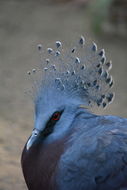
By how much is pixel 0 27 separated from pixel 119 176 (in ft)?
17.3

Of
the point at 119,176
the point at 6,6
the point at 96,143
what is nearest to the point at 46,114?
the point at 96,143

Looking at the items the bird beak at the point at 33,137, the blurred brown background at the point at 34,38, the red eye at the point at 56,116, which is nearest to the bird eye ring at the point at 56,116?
the red eye at the point at 56,116

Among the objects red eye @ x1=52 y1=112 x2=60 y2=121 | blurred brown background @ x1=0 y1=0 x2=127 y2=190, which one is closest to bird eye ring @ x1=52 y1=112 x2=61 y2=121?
red eye @ x1=52 y1=112 x2=60 y2=121

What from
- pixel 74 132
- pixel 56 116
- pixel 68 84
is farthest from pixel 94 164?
pixel 68 84

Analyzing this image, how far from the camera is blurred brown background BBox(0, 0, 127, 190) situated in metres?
5.74

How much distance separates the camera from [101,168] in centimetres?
341

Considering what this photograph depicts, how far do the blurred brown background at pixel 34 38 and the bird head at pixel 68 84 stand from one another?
1.41 metres

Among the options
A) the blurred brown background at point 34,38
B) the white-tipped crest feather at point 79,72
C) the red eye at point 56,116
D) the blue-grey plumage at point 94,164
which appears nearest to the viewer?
the blue-grey plumage at point 94,164

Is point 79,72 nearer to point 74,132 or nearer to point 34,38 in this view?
point 74,132

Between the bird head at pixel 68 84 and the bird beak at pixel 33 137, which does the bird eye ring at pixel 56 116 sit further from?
the bird beak at pixel 33 137

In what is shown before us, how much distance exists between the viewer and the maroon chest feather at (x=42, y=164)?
3469 mm

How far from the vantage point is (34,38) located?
7.98m

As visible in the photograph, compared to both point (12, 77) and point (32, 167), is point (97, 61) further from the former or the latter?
point (12, 77)

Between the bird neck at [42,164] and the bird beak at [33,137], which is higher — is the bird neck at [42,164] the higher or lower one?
the lower one
